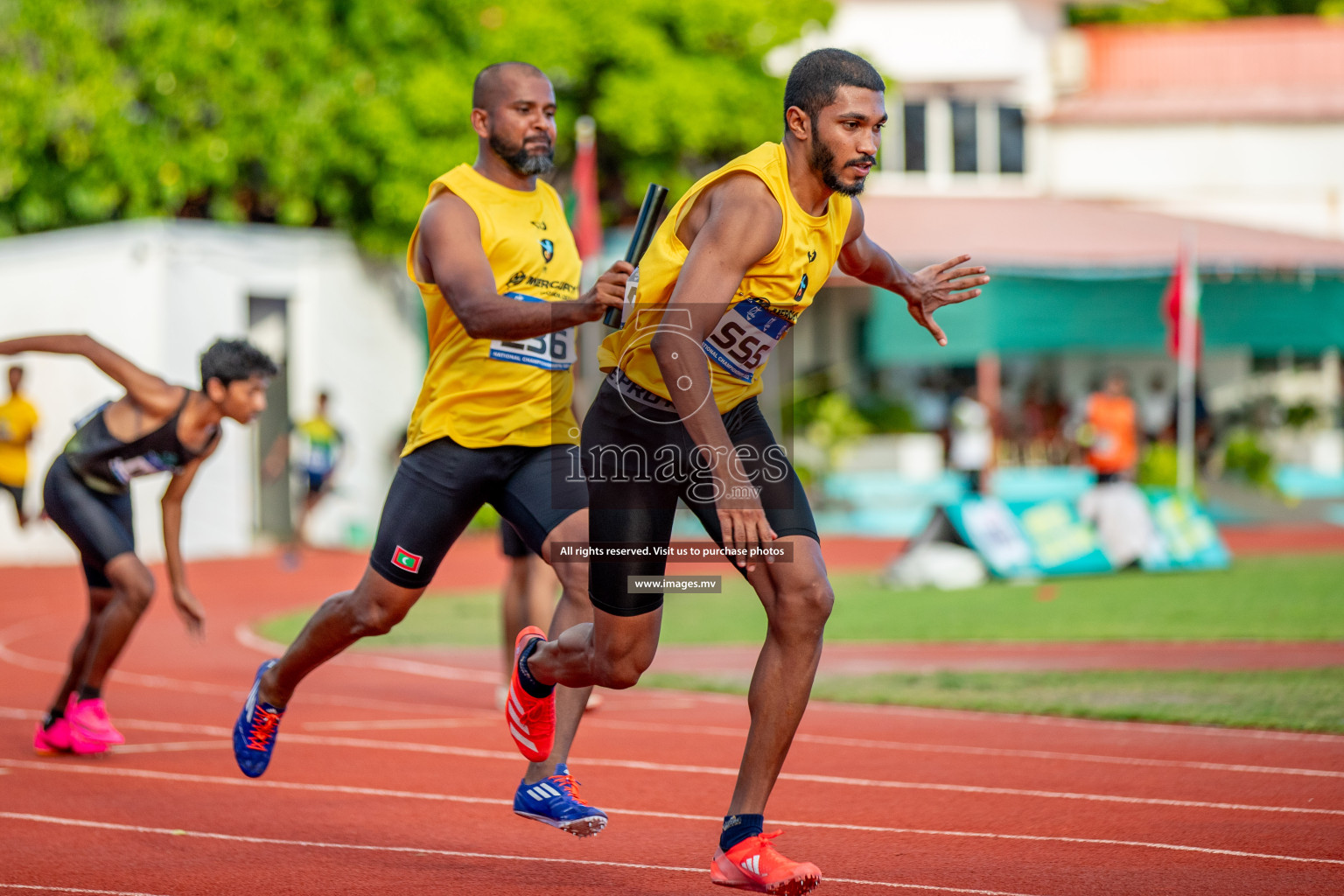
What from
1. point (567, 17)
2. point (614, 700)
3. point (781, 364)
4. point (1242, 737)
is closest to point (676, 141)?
point (567, 17)

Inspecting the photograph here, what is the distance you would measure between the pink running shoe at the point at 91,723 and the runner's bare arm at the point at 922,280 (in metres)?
4.13

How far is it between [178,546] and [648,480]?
10.7 feet

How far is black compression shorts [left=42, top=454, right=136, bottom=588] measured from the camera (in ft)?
23.5

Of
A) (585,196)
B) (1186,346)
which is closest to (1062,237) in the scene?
(1186,346)

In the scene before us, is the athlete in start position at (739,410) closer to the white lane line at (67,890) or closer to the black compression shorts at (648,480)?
the black compression shorts at (648,480)

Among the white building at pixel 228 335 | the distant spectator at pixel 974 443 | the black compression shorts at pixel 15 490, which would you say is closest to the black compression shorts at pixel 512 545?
the black compression shorts at pixel 15 490

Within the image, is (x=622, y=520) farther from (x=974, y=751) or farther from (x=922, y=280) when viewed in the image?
(x=974, y=751)

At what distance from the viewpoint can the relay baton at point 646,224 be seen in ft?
15.4

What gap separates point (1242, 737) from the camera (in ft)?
24.3

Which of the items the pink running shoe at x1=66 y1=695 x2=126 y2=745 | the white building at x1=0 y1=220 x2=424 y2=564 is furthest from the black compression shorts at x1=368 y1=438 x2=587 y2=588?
the white building at x1=0 y1=220 x2=424 y2=564

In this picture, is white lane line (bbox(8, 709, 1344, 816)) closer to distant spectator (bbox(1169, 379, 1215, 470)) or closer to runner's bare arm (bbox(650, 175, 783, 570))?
runner's bare arm (bbox(650, 175, 783, 570))

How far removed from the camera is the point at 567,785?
4.92m

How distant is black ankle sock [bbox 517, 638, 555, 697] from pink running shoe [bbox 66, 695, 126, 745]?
2.94 metres

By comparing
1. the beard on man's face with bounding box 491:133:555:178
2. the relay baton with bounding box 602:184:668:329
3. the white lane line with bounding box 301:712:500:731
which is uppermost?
the beard on man's face with bounding box 491:133:555:178
